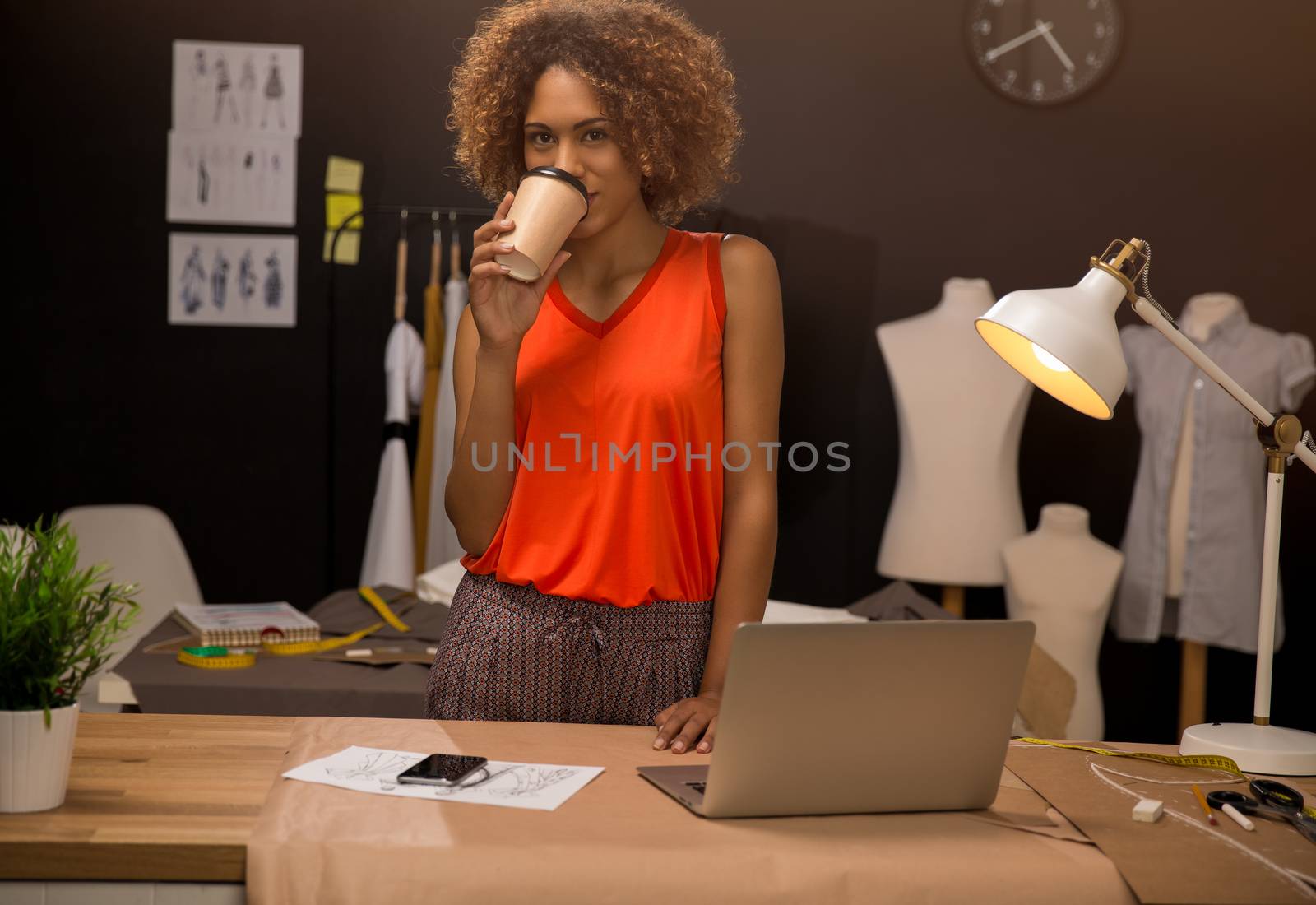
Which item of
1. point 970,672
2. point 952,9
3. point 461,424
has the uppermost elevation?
point 952,9

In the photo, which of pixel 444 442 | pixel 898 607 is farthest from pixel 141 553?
pixel 898 607

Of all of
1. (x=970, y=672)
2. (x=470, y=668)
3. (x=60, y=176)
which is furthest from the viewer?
(x=60, y=176)

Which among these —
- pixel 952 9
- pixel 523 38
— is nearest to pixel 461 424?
pixel 523 38

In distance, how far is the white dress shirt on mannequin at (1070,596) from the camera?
3881mm

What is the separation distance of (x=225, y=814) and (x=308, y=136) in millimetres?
3764

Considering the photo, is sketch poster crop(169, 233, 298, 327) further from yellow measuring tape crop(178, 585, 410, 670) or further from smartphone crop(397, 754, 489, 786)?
smartphone crop(397, 754, 489, 786)

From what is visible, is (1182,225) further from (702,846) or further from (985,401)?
(702,846)

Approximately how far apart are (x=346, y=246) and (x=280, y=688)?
2196mm

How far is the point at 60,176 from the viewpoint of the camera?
4.54m

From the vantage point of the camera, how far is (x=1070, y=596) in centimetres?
388

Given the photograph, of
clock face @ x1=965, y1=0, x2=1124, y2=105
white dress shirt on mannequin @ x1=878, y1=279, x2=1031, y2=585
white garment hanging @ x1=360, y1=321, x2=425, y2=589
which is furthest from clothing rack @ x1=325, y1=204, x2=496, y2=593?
clock face @ x1=965, y1=0, x2=1124, y2=105

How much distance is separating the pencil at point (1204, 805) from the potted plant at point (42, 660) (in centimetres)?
103

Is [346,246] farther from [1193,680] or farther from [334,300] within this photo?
[1193,680]

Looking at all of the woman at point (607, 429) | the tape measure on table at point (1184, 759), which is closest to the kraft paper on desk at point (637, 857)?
the tape measure on table at point (1184, 759)
